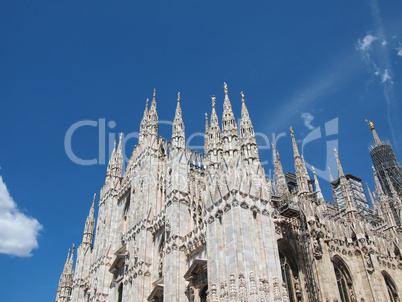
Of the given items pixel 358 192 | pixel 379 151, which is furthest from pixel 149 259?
pixel 379 151

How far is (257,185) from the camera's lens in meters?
20.1

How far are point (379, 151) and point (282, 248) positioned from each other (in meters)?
48.6

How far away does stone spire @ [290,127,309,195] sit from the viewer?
2717 cm

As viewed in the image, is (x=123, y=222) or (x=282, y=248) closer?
(x=282, y=248)

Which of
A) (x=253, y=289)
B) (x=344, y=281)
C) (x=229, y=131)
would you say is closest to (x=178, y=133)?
(x=229, y=131)

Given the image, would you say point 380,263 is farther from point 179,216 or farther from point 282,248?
point 179,216

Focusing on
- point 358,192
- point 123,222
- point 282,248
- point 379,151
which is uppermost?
point 379,151

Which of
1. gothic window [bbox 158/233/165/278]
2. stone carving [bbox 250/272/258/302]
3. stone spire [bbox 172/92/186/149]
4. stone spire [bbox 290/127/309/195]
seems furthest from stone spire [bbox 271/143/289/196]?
stone carving [bbox 250/272/258/302]

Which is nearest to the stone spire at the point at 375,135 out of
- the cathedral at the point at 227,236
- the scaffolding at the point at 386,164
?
the scaffolding at the point at 386,164

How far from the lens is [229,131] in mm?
22312

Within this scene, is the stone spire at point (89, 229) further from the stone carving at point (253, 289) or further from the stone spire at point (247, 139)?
the stone carving at point (253, 289)

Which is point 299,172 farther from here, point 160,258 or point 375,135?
point 375,135

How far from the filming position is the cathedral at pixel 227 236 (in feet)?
59.5

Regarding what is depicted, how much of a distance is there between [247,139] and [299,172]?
8.19 meters
